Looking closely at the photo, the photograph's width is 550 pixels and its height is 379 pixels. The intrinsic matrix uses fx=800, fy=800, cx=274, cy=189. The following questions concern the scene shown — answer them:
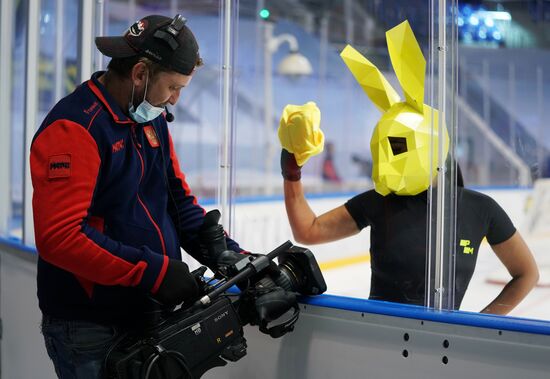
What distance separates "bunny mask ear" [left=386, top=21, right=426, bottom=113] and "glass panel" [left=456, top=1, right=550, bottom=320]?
120 mm

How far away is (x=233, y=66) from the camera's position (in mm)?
2521

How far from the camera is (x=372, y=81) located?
2.21 meters

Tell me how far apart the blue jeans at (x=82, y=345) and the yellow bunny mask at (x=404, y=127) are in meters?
0.82

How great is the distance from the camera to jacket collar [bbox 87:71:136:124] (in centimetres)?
182

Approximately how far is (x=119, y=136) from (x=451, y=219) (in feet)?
2.69

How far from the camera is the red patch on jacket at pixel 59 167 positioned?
1.69 metres

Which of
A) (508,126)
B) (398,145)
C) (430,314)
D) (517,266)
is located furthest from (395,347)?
(508,126)

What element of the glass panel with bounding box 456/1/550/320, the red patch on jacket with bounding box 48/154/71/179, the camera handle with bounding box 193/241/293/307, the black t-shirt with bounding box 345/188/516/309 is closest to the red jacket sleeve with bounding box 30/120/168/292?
A: the red patch on jacket with bounding box 48/154/71/179

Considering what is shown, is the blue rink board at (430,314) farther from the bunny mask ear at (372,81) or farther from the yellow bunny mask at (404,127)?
the bunny mask ear at (372,81)

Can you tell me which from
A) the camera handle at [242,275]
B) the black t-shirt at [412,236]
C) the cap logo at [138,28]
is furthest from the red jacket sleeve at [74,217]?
the black t-shirt at [412,236]

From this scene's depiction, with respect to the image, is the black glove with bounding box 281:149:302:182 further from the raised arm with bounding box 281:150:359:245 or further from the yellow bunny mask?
the yellow bunny mask

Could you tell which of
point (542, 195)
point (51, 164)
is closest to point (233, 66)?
point (51, 164)

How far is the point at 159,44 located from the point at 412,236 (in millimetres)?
816

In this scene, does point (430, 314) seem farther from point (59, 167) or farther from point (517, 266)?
point (59, 167)
